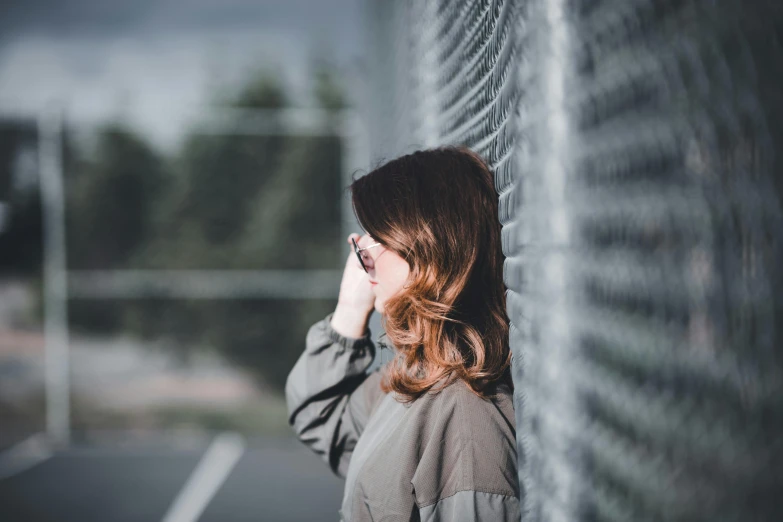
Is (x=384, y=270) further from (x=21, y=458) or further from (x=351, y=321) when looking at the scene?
(x=21, y=458)

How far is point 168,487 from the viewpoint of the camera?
2750 millimetres

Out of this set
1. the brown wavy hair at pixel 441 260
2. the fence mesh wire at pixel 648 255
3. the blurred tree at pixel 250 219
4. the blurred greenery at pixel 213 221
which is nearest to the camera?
the fence mesh wire at pixel 648 255

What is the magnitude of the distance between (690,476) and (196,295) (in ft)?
14.5

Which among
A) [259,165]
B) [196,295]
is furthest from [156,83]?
[196,295]

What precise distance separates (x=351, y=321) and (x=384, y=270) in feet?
0.68

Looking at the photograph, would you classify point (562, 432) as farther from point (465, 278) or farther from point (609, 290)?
point (465, 278)

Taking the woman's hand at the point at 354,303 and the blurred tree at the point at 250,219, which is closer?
the woman's hand at the point at 354,303

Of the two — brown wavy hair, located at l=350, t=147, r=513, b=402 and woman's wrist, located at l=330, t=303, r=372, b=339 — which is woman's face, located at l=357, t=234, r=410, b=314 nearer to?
brown wavy hair, located at l=350, t=147, r=513, b=402

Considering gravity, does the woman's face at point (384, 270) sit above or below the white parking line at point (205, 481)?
above

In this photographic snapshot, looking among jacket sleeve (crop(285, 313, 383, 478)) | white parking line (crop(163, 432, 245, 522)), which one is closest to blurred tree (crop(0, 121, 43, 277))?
white parking line (crop(163, 432, 245, 522))

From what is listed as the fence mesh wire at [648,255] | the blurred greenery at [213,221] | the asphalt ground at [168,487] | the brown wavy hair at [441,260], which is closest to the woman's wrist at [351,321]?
the brown wavy hair at [441,260]

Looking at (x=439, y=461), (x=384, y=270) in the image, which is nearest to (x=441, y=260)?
(x=384, y=270)

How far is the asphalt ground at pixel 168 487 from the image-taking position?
2436mm

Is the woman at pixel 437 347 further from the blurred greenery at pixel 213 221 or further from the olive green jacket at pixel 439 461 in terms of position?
the blurred greenery at pixel 213 221
